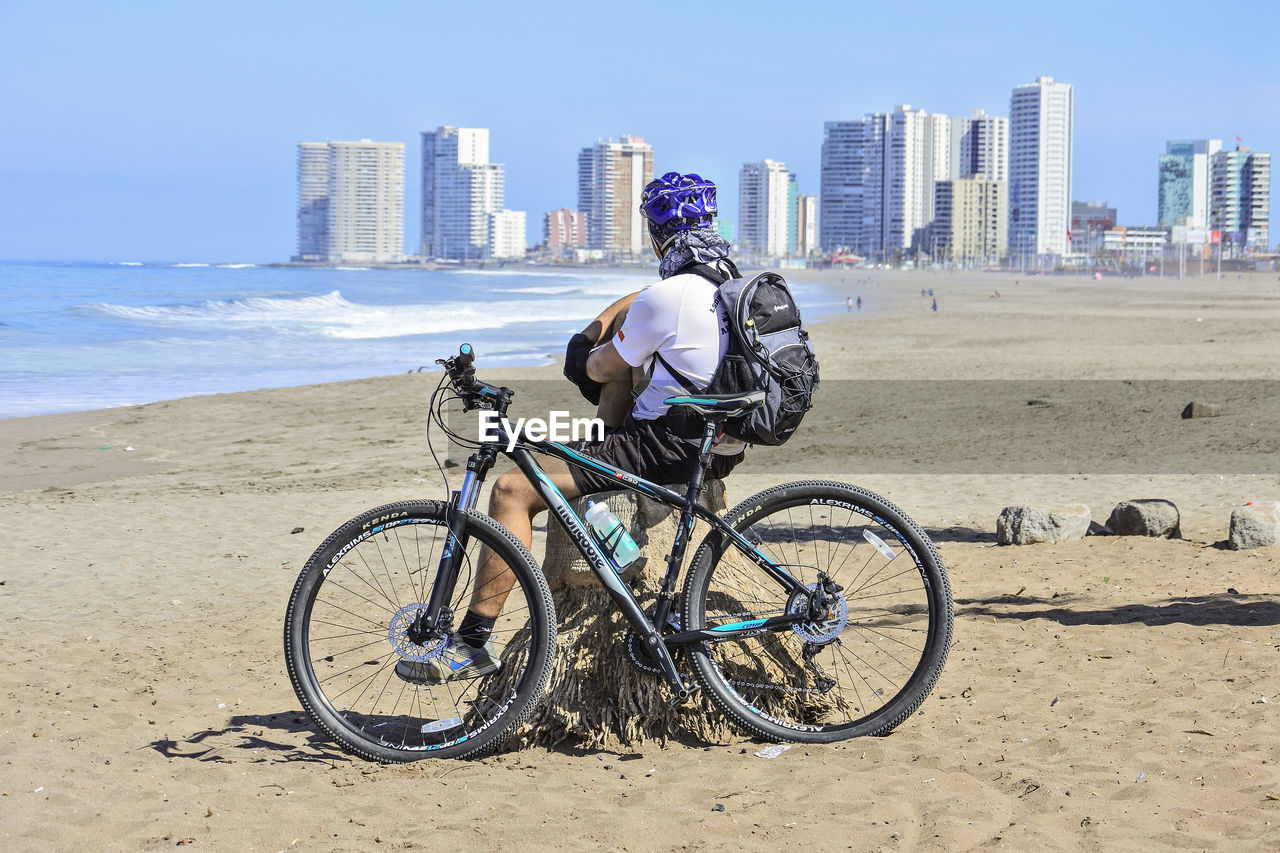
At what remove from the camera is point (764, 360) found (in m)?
3.75

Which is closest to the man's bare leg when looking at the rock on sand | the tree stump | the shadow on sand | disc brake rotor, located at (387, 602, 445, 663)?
disc brake rotor, located at (387, 602, 445, 663)

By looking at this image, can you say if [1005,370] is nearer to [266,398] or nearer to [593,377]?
[266,398]

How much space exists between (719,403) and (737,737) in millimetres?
1192

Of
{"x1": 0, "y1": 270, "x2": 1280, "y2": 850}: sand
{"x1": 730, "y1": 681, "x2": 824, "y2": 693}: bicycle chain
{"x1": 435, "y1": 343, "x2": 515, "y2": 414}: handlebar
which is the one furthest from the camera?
{"x1": 730, "y1": 681, "x2": 824, "y2": 693}: bicycle chain

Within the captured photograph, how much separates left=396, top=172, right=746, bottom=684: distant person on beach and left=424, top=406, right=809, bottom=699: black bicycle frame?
49 mm

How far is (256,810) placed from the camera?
11.7 ft

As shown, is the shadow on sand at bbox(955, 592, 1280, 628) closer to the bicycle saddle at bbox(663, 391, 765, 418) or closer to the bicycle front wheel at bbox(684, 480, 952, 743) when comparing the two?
the bicycle front wheel at bbox(684, 480, 952, 743)

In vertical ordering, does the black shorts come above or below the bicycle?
above

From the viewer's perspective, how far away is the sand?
11.1 ft

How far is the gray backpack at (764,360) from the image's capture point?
3736 millimetres

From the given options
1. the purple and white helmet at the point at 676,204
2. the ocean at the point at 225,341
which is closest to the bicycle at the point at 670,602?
the purple and white helmet at the point at 676,204

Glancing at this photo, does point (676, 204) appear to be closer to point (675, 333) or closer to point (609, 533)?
point (675, 333)

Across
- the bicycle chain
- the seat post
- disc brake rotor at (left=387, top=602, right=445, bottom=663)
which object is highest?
the seat post

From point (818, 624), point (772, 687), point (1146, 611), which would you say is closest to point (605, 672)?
point (772, 687)
